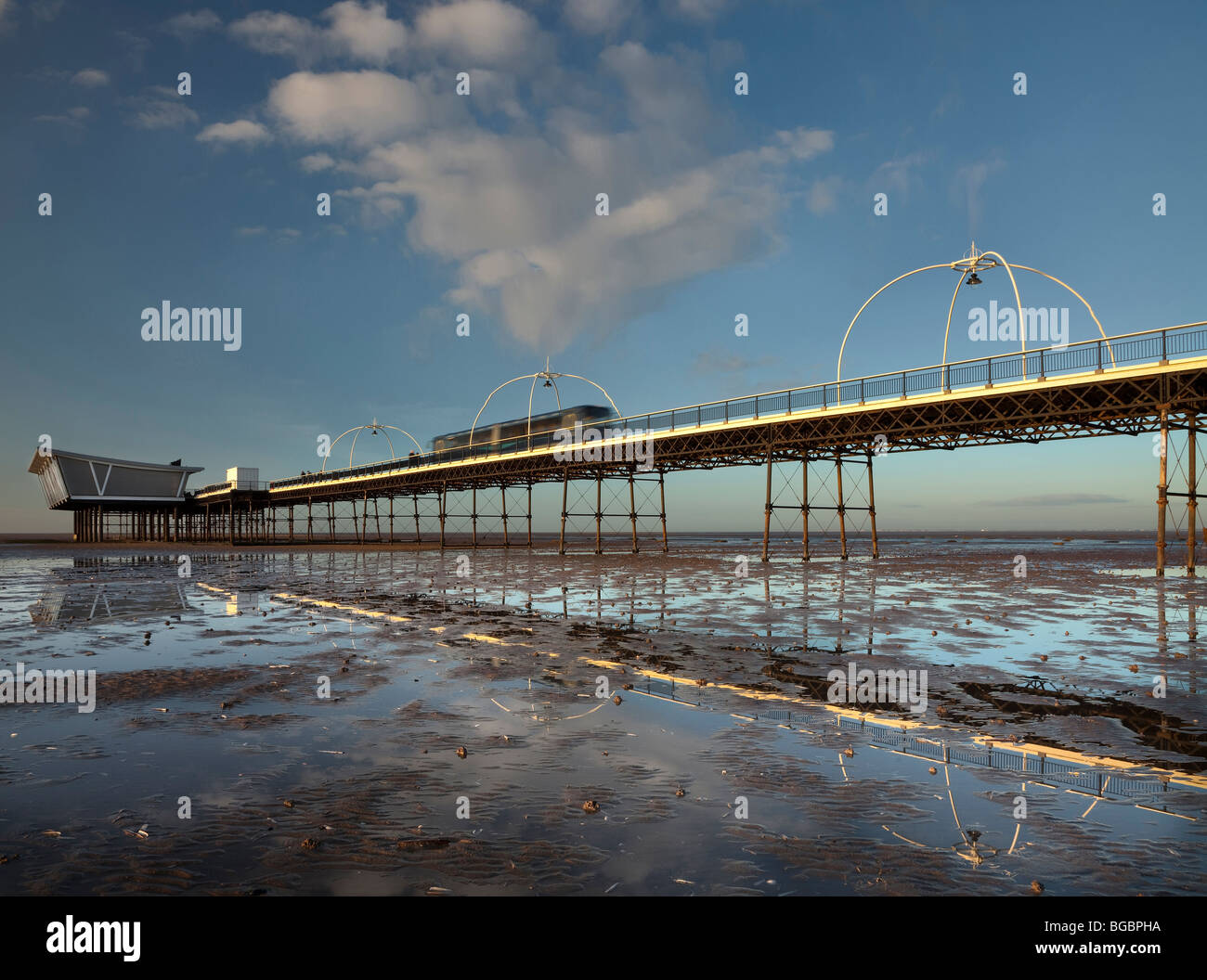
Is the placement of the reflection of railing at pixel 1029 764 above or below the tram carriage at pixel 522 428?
below

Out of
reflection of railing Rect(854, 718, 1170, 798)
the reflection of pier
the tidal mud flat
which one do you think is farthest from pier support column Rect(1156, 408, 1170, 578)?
the reflection of pier

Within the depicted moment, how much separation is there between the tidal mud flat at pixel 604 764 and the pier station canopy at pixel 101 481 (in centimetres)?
11089

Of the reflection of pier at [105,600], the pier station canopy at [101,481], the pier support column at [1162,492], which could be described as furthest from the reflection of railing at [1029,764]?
the pier station canopy at [101,481]

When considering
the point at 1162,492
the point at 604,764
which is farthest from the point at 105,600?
the point at 1162,492

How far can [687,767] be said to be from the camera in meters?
5.59

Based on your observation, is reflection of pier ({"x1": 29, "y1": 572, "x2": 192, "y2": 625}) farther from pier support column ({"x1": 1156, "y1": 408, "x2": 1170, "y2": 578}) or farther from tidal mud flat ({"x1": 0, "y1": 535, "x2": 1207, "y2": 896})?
pier support column ({"x1": 1156, "y1": 408, "x2": 1170, "y2": 578})

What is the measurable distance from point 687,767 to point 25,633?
47.8ft

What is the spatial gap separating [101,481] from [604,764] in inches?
4986

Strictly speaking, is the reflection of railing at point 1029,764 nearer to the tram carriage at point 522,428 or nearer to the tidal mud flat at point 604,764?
the tidal mud flat at point 604,764

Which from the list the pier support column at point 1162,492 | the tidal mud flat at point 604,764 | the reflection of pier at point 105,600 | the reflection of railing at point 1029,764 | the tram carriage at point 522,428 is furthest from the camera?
the tram carriage at point 522,428

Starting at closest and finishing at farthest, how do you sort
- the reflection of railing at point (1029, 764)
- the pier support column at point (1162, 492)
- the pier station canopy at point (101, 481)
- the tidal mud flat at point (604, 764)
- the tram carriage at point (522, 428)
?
the tidal mud flat at point (604, 764) < the reflection of railing at point (1029, 764) < the pier support column at point (1162, 492) < the tram carriage at point (522, 428) < the pier station canopy at point (101, 481)

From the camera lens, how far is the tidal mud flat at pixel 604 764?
12.5 feet
